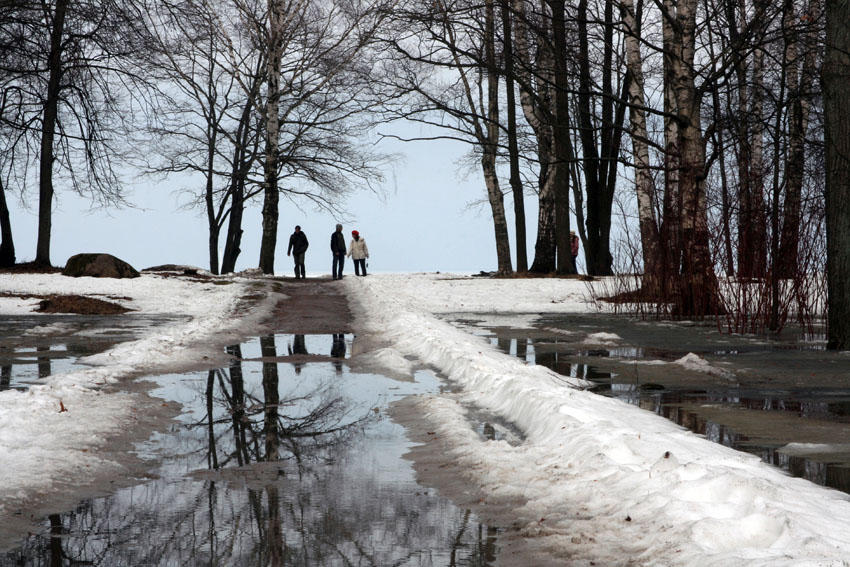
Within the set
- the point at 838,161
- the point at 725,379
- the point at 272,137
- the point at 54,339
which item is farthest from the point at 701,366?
the point at 272,137

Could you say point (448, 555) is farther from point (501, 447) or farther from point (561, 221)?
point (561, 221)

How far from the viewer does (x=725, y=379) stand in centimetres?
733

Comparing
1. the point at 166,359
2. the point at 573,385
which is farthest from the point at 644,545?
the point at 166,359

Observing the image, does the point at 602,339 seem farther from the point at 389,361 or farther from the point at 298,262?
the point at 298,262

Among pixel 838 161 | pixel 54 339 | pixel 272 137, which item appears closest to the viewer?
pixel 838 161

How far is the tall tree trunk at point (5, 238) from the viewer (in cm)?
2556

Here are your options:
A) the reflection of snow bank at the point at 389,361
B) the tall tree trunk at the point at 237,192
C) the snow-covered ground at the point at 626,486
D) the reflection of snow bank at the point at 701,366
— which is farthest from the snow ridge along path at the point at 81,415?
the tall tree trunk at the point at 237,192

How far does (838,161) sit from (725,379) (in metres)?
3.54

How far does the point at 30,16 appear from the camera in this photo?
13.4 meters

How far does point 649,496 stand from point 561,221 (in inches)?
729

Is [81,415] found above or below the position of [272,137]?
below

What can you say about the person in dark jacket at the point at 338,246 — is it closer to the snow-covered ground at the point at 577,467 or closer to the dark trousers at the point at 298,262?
the dark trousers at the point at 298,262

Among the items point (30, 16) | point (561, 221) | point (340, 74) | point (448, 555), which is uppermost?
point (340, 74)

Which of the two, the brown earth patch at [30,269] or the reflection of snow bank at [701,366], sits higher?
the brown earth patch at [30,269]
